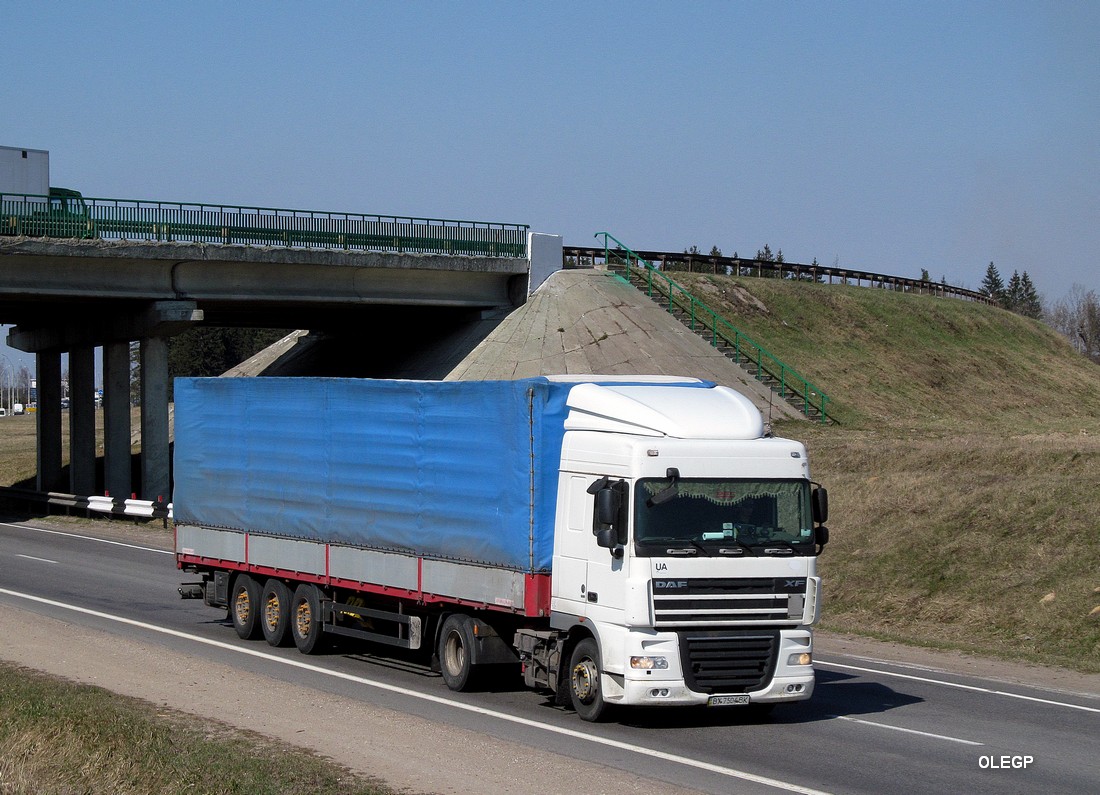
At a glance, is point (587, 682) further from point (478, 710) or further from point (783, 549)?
point (783, 549)

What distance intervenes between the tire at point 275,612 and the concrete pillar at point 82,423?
31078 mm

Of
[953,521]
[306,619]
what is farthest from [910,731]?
[953,521]

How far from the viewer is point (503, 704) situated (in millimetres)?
14750

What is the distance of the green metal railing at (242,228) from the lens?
39.3 m

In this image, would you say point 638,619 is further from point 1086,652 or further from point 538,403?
point 1086,652

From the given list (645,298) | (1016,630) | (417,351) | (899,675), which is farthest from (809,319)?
(899,675)

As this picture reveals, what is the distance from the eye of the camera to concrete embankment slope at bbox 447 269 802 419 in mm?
46219

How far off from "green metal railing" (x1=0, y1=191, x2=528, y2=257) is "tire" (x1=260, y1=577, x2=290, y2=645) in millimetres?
23709

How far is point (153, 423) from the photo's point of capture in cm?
4291

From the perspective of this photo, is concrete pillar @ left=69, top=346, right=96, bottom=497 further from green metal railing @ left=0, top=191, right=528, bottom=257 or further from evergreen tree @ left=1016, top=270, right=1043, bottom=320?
evergreen tree @ left=1016, top=270, right=1043, bottom=320

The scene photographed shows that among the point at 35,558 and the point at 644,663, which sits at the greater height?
the point at 644,663

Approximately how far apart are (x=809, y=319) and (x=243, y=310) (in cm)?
2411

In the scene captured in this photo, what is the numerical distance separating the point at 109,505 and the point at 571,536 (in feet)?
99.6

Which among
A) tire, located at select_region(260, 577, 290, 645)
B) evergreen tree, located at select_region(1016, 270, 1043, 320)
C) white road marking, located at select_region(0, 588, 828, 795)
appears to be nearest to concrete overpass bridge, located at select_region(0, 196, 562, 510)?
white road marking, located at select_region(0, 588, 828, 795)
